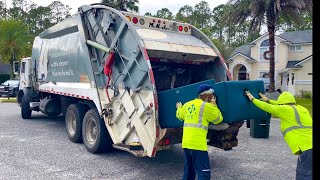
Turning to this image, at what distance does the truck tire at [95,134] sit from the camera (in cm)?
645

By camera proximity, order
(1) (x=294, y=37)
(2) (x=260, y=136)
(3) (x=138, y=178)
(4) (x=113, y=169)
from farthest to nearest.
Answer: (1) (x=294, y=37), (2) (x=260, y=136), (4) (x=113, y=169), (3) (x=138, y=178)

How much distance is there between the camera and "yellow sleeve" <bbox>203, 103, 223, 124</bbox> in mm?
4273

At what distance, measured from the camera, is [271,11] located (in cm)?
1791

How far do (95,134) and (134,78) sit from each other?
1908 millimetres

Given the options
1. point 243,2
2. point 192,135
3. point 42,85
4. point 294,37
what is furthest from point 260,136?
point 294,37

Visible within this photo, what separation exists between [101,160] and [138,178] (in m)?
1.29

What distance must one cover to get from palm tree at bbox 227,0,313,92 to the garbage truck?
1239cm

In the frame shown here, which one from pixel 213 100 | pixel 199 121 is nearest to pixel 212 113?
pixel 199 121

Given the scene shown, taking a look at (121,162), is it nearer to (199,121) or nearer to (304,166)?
(199,121)

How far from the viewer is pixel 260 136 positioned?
347 inches

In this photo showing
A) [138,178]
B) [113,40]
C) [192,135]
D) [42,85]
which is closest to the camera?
[192,135]

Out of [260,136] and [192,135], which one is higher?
[192,135]

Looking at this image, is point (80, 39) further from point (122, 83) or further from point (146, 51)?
point (146, 51)

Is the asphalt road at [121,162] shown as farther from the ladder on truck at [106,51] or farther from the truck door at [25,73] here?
the truck door at [25,73]
